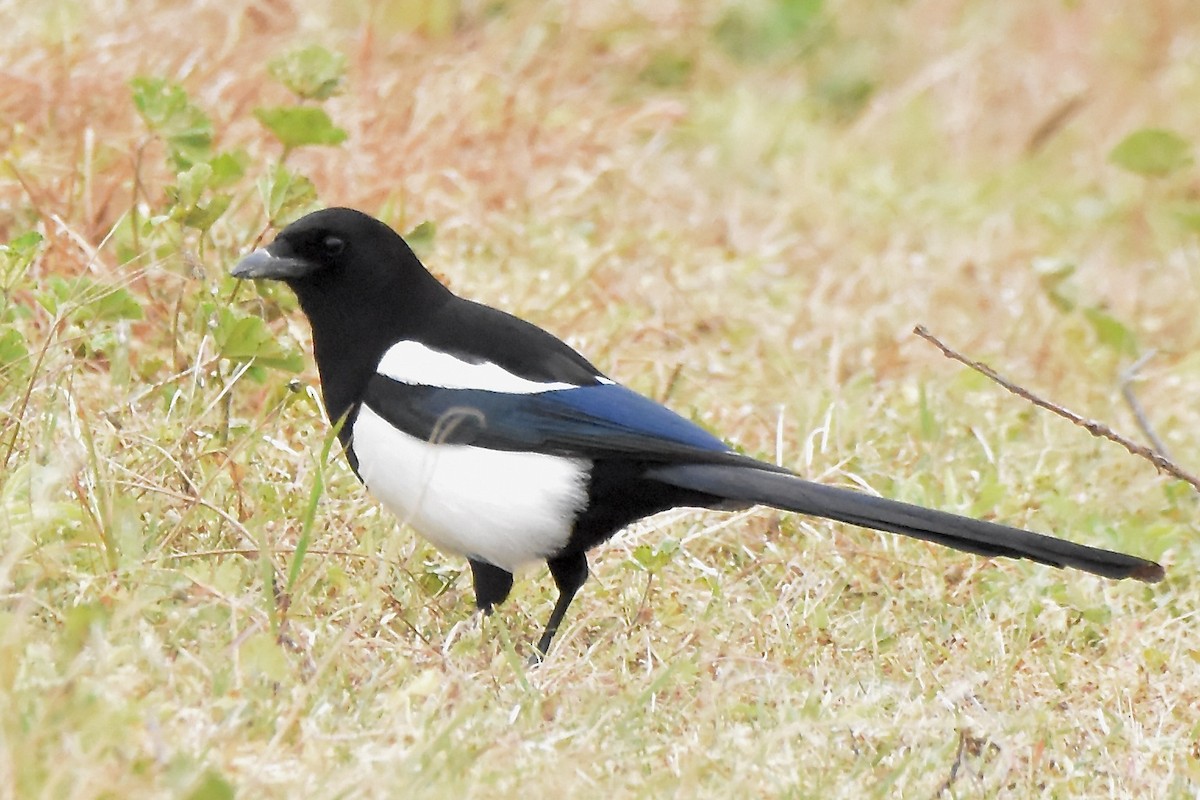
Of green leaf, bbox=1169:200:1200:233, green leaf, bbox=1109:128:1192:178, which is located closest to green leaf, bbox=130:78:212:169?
green leaf, bbox=1109:128:1192:178

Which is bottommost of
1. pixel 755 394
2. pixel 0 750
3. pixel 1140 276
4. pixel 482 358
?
pixel 1140 276

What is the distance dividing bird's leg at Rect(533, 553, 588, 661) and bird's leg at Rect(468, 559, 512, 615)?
0.08m

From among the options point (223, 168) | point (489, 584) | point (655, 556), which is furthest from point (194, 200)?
point (655, 556)

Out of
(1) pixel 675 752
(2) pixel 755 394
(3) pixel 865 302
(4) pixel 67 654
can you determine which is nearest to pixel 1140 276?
→ (3) pixel 865 302

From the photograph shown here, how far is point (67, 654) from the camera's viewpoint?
7.15 feet

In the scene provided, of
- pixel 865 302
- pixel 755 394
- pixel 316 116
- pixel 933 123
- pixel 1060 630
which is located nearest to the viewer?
pixel 1060 630

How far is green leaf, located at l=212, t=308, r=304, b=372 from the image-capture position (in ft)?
9.78

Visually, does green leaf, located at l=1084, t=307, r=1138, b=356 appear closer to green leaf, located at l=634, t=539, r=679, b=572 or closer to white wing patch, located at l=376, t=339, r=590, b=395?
green leaf, located at l=634, t=539, r=679, b=572

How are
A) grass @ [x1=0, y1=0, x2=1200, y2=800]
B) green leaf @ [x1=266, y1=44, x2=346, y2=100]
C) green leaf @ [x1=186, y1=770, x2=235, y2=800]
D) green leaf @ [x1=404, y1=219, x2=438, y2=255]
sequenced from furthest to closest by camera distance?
green leaf @ [x1=266, y1=44, x2=346, y2=100]
green leaf @ [x1=404, y1=219, x2=438, y2=255]
grass @ [x1=0, y1=0, x2=1200, y2=800]
green leaf @ [x1=186, y1=770, x2=235, y2=800]

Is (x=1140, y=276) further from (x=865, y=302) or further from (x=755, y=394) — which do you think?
(x=755, y=394)

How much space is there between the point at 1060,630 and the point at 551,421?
3.12ft

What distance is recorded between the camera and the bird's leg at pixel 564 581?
9.64 ft

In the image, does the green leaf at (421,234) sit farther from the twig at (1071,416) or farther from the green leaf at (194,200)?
the twig at (1071,416)

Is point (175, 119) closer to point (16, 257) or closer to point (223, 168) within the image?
point (223, 168)
